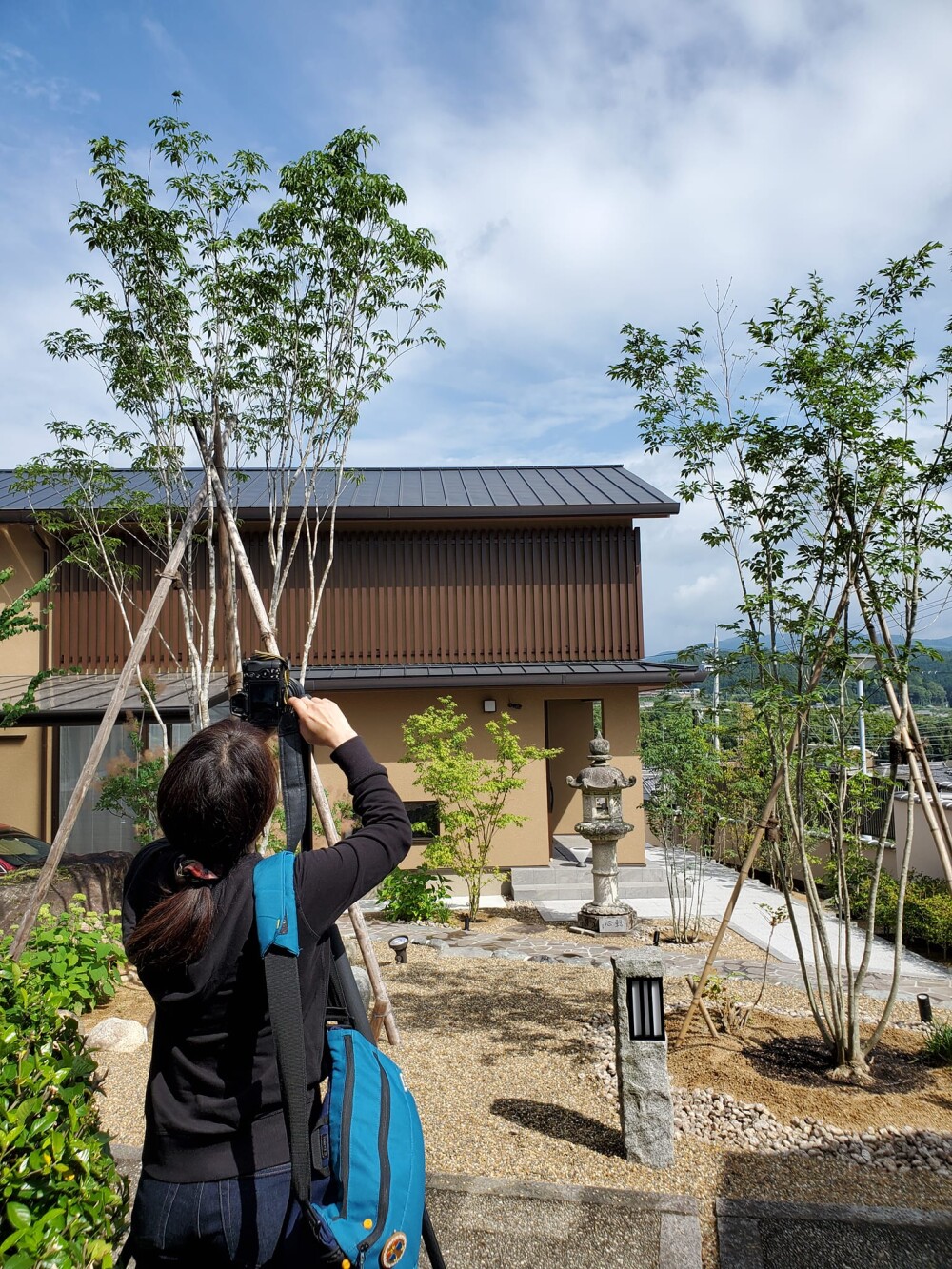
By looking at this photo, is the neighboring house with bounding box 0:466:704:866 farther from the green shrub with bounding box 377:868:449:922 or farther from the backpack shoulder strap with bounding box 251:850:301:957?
the backpack shoulder strap with bounding box 251:850:301:957

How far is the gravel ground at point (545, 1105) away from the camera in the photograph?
3.98m

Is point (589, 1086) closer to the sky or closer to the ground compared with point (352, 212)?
closer to the ground

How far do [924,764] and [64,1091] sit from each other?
4859 mm

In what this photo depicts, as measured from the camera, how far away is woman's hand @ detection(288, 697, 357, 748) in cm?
202

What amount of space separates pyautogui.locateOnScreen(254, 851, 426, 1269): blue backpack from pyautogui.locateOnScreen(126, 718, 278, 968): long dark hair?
0.10 m

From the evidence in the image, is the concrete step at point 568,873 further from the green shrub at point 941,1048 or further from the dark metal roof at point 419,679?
the green shrub at point 941,1048

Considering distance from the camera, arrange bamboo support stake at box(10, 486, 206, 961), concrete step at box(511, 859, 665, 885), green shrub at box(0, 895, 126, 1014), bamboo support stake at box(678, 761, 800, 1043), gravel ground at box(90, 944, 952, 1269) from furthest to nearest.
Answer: concrete step at box(511, 859, 665, 885), green shrub at box(0, 895, 126, 1014), bamboo support stake at box(678, 761, 800, 1043), bamboo support stake at box(10, 486, 206, 961), gravel ground at box(90, 944, 952, 1269)

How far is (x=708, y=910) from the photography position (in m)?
11.5

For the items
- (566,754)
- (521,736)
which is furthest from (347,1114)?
(566,754)

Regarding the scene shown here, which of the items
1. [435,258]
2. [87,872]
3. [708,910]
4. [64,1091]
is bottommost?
[708,910]

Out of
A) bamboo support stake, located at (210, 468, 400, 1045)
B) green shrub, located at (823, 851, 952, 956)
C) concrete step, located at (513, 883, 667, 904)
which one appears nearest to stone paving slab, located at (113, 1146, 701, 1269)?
bamboo support stake, located at (210, 468, 400, 1045)

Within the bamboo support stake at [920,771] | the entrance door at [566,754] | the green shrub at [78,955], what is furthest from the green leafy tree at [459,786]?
the bamboo support stake at [920,771]

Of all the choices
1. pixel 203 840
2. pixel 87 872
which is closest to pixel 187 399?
pixel 87 872

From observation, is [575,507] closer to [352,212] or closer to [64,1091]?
[352,212]
